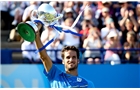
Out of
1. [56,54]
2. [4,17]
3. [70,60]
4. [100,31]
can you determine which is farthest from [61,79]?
[4,17]

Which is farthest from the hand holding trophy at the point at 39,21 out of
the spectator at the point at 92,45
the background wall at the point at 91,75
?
the background wall at the point at 91,75

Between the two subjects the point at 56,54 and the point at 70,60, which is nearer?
the point at 70,60

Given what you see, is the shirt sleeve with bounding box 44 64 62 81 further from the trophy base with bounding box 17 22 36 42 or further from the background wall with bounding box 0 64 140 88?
the background wall with bounding box 0 64 140 88

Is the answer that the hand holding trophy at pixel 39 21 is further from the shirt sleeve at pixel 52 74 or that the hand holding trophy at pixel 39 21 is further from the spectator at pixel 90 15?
the spectator at pixel 90 15

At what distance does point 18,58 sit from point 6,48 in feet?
1.44

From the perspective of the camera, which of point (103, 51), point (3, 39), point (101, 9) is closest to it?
point (103, 51)

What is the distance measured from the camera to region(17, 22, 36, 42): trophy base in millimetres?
4637

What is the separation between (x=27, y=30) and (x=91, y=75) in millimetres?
4419

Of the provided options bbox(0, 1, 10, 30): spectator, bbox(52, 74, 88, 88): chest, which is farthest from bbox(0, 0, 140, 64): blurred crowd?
bbox(52, 74, 88, 88): chest

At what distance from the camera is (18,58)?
373 inches

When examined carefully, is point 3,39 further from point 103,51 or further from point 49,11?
point 49,11

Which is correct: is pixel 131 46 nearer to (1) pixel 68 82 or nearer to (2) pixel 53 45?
(2) pixel 53 45

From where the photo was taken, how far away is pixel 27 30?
15.4ft

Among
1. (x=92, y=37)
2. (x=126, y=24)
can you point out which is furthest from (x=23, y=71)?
(x=126, y=24)
